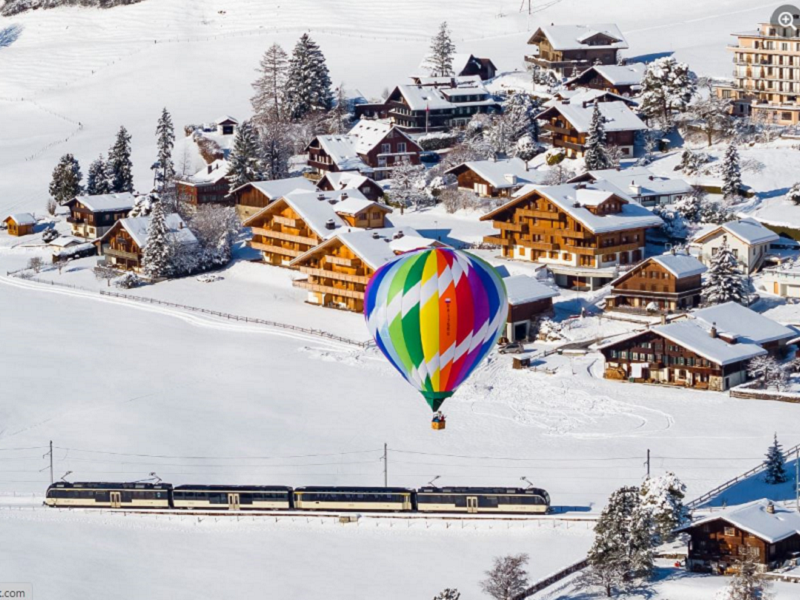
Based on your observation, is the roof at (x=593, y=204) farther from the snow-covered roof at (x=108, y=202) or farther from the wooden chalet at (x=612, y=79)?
the snow-covered roof at (x=108, y=202)

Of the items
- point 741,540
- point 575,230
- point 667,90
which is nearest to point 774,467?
point 741,540

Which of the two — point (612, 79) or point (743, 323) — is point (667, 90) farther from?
point (743, 323)

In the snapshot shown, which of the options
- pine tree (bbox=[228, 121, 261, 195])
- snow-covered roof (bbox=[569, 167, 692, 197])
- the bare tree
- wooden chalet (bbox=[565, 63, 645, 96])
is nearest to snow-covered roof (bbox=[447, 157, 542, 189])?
snow-covered roof (bbox=[569, 167, 692, 197])

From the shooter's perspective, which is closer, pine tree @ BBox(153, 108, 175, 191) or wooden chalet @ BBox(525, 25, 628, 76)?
pine tree @ BBox(153, 108, 175, 191)

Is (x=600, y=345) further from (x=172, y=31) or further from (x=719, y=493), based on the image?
(x=172, y=31)

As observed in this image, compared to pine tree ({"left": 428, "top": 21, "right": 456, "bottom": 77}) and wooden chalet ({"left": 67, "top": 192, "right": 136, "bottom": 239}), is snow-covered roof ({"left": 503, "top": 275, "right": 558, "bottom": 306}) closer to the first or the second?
wooden chalet ({"left": 67, "top": 192, "right": 136, "bottom": 239})

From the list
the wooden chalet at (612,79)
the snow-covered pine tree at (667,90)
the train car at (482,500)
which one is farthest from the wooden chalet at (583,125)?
the train car at (482,500)
